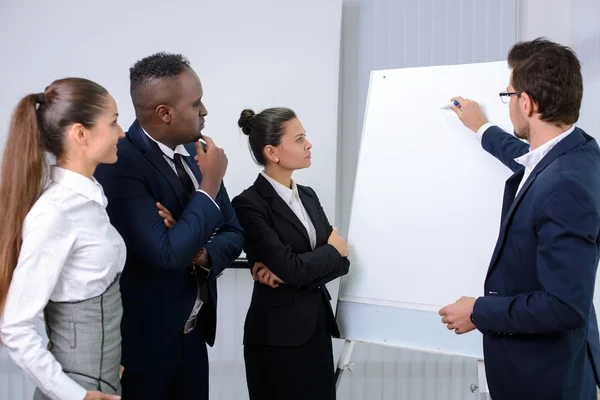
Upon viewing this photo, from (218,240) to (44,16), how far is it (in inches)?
70.5

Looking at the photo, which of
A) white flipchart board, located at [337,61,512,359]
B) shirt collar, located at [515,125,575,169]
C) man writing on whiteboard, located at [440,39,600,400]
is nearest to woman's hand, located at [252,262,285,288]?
white flipchart board, located at [337,61,512,359]

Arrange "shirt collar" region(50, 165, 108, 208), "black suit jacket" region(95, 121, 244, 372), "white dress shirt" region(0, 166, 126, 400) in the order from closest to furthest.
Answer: "white dress shirt" region(0, 166, 126, 400) → "shirt collar" region(50, 165, 108, 208) → "black suit jacket" region(95, 121, 244, 372)

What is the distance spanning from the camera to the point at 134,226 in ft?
5.51

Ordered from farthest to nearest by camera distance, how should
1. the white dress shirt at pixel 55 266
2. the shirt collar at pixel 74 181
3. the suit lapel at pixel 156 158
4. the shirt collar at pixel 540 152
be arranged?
the suit lapel at pixel 156 158 → the shirt collar at pixel 540 152 → the shirt collar at pixel 74 181 → the white dress shirt at pixel 55 266

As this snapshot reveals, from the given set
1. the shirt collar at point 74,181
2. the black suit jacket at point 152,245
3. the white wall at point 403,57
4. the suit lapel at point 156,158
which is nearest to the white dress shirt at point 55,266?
the shirt collar at point 74,181

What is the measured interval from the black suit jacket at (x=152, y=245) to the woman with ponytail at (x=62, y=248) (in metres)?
0.16

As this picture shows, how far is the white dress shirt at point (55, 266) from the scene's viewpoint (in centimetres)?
131

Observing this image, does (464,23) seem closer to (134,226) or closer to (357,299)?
(357,299)

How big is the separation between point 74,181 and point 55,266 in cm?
22

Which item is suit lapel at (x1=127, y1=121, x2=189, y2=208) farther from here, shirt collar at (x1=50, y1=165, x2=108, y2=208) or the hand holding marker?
the hand holding marker

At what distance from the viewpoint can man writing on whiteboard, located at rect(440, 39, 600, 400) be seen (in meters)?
1.39

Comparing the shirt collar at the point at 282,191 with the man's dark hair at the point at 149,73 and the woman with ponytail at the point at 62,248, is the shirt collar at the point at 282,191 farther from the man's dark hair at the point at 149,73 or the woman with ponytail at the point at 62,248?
the woman with ponytail at the point at 62,248

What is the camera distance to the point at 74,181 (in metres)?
1.44

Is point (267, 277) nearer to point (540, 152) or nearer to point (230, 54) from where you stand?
point (540, 152)
